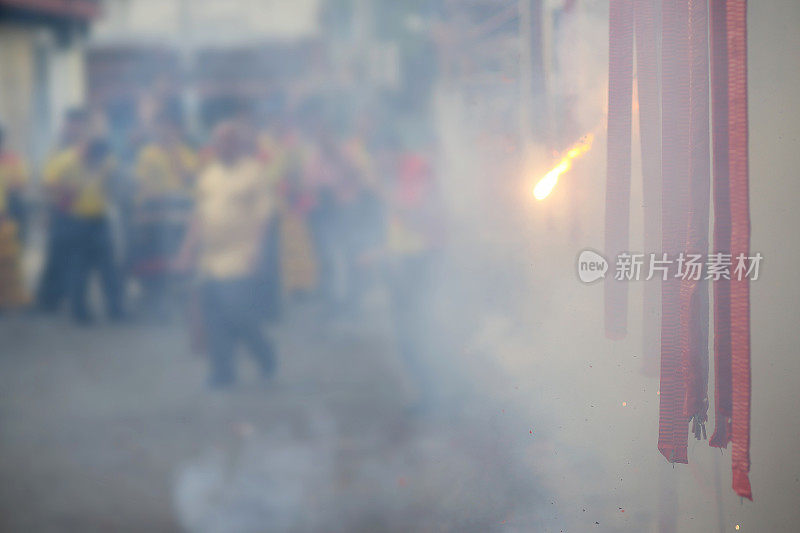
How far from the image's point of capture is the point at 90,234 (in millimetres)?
2449

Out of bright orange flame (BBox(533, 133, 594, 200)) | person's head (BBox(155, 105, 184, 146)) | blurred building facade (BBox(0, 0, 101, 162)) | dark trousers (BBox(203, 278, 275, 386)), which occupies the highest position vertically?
blurred building facade (BBox(0, 0, 101, 162))

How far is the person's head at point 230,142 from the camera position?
2316 mm

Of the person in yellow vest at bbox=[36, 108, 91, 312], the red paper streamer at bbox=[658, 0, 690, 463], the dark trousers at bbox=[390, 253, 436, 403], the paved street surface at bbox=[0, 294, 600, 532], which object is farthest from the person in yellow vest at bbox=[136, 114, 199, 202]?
the red paper streamer at bbox=[658, 0, 690, 463]

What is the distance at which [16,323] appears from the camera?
97.4 inches

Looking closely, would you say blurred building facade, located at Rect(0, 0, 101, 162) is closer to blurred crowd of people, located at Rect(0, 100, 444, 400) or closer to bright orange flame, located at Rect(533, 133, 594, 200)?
blurred crowd of people, located at Rect(0, 100, 444, 400)

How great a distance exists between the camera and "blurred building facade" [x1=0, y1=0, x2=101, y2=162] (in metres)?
2.35

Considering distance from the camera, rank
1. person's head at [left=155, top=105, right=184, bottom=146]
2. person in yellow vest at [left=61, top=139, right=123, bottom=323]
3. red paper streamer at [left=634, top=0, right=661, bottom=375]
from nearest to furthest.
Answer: red paper streamer at [left=634, top=0, right=661, bottom=375] → person's head at [left=155, top=105, right=184, bottom=146] → person in yellow vest at [left=61, top=139, right=123, bottom=323]

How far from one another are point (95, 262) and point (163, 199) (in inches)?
14.6

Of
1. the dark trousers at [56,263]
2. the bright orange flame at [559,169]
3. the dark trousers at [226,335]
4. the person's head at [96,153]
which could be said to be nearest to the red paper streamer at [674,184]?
the bright orange flame at [559,169]

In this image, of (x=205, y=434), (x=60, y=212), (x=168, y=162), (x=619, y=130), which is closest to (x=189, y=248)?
(x=168, y=162)

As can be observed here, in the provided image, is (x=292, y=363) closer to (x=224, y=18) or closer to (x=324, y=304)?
(x=324, y=304)

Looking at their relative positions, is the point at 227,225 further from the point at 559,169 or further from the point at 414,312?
the point at 559,169

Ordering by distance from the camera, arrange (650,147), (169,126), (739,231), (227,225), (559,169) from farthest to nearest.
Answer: (227,225) < (169,126) < (559,169) < (650,147) < (739,231)

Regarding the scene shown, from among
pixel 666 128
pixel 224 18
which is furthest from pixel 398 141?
pixel 666 128
